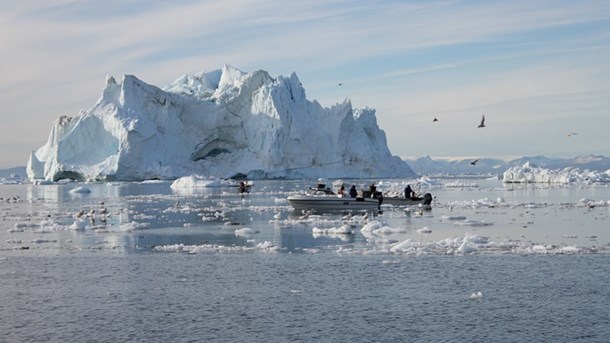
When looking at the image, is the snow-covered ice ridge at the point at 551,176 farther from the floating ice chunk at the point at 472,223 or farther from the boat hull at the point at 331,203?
the floating ice chunk at the point at 472,223

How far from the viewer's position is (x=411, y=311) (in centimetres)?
1092

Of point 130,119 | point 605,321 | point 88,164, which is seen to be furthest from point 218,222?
point 88,164

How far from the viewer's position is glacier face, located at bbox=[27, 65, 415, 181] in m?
66.1

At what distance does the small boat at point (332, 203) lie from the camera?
2978cm

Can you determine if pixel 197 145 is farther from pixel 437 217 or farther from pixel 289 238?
pixel 289 238

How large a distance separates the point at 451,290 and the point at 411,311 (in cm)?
151

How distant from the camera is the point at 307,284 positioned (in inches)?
510

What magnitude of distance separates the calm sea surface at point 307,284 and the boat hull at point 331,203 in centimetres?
712

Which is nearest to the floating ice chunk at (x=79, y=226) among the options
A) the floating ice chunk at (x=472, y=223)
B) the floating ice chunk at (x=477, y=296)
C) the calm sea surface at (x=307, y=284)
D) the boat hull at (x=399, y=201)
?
the calm sea surface at (x=307, y=284)

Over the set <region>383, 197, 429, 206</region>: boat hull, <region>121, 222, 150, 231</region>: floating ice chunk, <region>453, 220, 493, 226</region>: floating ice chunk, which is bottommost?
<region>453, 220, 493, 226</region>: floating ice chunk

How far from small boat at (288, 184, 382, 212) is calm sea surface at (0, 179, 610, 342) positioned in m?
7.12

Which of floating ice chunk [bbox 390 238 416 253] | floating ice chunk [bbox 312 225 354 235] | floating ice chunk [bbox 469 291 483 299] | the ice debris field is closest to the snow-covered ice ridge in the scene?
the ice debris field

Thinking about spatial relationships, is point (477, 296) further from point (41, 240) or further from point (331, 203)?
point (331, 203)

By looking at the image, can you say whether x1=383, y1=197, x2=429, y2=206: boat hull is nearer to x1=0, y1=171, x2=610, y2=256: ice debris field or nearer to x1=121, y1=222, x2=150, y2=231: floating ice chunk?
x1=0, y1=171, x2=610, y2=256: ice debris field
